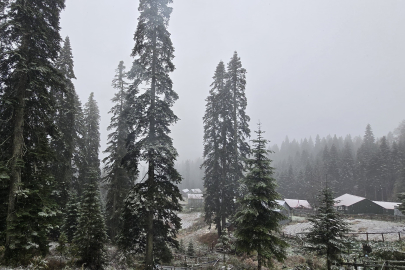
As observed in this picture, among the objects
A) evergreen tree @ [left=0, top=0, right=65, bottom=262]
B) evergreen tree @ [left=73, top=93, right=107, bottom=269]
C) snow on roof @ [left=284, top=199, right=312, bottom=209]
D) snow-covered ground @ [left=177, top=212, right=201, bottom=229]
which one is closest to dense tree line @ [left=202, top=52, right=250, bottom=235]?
evergreen tree @ [left=73, top=93, right=107, bottom=269]

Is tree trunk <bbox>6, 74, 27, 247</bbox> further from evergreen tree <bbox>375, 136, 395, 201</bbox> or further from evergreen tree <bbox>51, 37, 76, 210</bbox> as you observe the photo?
evergreen tree <bbox>375, 136, 395, 201</bbox>

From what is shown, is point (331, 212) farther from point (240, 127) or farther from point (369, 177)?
point (369, 177)

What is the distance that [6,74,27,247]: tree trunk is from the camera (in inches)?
358

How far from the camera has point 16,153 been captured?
9492 mm

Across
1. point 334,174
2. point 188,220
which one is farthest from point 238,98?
point 334,174

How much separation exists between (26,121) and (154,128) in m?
6.11

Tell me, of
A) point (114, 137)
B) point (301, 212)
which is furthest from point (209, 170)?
point (301, 212)

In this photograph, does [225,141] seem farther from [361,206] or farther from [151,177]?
[361,206]

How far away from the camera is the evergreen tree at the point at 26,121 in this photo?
9266 mm

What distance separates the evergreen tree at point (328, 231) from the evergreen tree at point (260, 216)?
311 centimetres

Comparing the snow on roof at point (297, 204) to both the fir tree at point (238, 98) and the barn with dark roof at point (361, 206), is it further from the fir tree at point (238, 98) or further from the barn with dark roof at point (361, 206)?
the fir tree at point (238, 98)

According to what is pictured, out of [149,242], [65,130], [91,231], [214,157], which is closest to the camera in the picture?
[149,242]

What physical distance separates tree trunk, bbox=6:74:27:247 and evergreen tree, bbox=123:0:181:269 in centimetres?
481

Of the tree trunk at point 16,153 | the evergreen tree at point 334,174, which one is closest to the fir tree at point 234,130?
the tree trunk at point 16,153
